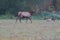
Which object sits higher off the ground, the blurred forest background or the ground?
the ground

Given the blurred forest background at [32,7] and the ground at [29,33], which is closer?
the ground at [29,33]

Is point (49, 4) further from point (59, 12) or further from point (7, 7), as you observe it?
point (7, 7)

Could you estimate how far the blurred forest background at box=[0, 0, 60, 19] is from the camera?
49.8ft

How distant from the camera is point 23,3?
51.7 feet

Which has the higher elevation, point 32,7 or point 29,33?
point 29,33

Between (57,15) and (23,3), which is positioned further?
(23,3)

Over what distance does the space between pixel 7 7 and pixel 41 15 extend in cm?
235

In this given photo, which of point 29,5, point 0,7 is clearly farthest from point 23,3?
point 0,7

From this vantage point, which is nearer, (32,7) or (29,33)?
(29,33)

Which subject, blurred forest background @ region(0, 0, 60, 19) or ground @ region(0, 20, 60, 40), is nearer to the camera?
ground @ region(0, 20, 60, 40)

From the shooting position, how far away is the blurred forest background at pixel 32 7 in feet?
49.8

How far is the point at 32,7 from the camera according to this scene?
15539mm

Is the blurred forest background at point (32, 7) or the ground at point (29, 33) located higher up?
the ground at point (29, 33)

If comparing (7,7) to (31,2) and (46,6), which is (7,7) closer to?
(31,2)
